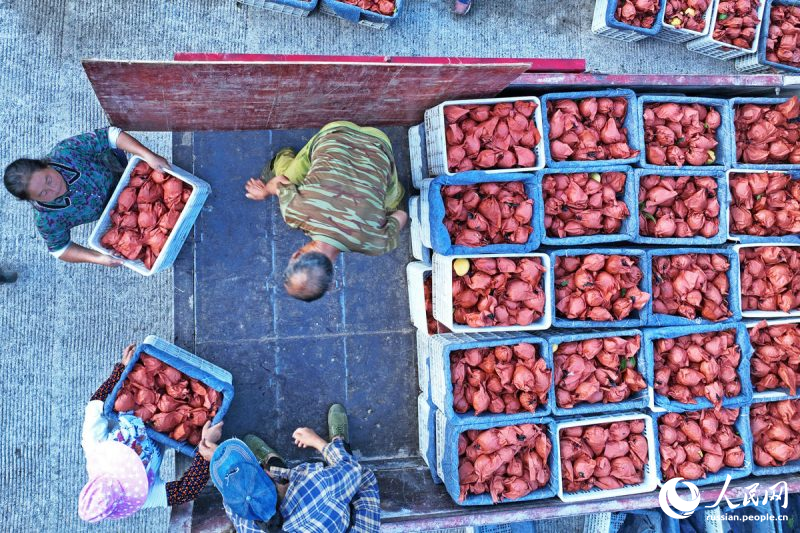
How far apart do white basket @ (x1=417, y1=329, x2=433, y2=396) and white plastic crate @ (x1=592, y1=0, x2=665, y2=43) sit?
7.68 feet

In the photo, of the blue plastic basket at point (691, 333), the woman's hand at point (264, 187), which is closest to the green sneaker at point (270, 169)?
the woman's hand at point (264, 187)

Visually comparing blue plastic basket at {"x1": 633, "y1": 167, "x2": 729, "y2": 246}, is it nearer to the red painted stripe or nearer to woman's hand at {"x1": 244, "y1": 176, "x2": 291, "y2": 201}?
the red painted stripe

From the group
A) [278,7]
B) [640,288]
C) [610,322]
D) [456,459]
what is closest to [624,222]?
[640,288]

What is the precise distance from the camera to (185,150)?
324 cm

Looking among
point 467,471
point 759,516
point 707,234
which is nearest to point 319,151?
point 467,471

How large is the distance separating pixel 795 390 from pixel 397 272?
2329 millimetres

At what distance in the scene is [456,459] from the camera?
2764 millimetres

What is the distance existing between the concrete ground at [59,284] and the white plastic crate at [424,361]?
147 cm

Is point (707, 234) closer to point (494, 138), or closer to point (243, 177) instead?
point (494, 138)

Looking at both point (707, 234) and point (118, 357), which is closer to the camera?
point (707, 234)

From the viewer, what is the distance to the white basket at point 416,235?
3080 millimetres

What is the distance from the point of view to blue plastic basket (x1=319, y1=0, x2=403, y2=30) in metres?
3.28

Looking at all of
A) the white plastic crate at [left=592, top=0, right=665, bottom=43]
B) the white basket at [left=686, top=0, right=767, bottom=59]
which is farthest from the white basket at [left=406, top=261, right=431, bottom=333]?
the white basket at [left=686, top=0, right=767, bottom=59]

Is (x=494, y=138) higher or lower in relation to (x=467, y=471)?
higher
